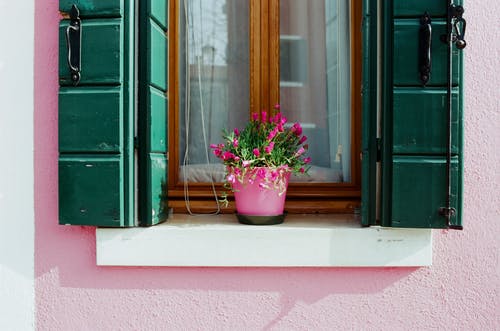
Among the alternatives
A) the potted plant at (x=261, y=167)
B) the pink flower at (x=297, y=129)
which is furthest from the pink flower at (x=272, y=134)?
the pink flower at (x=297, y=129)

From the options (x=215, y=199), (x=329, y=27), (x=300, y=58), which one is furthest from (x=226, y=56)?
(x=215, y=199)

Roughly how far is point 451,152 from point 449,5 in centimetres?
57

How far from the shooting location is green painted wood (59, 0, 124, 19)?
1850mm

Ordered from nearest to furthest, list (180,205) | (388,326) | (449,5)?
(449,5) < (388,326) < (180,205)

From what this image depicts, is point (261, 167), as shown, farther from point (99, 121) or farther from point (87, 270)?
point (87, 270)

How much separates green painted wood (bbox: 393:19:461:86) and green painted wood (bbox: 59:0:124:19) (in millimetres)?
1120

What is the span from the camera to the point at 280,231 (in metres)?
1.87

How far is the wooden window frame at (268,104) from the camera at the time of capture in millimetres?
2160

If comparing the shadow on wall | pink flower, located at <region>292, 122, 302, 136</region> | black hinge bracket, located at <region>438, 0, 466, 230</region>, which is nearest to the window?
Answer: black hinge bracket, located at <region>438, 0, 466, 230</region>

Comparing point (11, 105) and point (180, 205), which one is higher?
point (11, 105)

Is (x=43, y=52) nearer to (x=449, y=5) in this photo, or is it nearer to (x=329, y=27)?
(x=329, y=27)

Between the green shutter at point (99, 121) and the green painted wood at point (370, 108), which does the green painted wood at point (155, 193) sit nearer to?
the green shutter at point (99, 121)

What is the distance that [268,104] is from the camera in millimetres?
2213

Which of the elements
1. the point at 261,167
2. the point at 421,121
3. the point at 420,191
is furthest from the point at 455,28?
the point at 261,167
